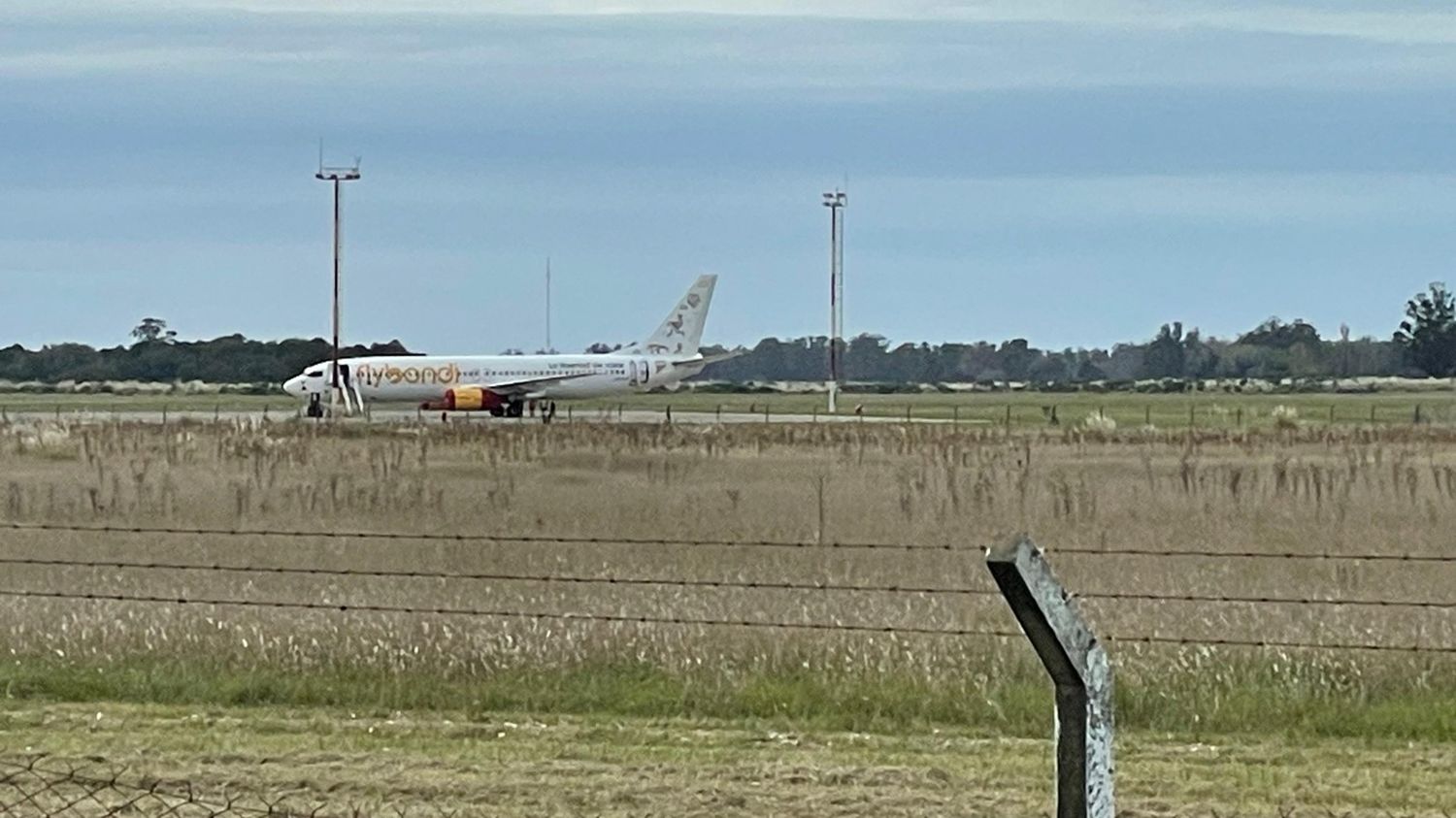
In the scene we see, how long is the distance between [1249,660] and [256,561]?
9096 mm

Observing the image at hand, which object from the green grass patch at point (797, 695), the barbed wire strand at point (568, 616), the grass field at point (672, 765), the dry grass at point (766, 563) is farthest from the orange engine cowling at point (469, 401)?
the grass field at point (672, 765)

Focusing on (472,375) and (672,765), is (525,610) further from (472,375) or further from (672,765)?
(472,375)

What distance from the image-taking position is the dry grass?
490 inches

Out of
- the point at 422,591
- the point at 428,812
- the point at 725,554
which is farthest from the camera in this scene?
the point at 725,554

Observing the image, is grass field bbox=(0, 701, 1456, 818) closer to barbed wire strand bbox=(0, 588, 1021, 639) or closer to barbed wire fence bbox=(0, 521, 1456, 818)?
barbed wire fence bbox=(0, 521, 1456, 818)

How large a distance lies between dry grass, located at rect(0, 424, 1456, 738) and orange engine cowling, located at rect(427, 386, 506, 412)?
29.0 m

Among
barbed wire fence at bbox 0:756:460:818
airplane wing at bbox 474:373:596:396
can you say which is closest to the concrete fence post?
barbed wire fence at bbox 0:756:460:818

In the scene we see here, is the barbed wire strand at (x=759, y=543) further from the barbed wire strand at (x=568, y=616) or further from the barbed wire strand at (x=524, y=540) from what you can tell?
the barbed wire strand at (x=568, y=616)

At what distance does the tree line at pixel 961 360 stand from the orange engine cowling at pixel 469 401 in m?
43.8

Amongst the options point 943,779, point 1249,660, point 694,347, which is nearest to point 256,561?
point 1249,660

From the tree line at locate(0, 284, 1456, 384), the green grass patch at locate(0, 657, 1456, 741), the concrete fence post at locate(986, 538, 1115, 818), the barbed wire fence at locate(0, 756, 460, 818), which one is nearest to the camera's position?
the concrete fence post at locate(986, 538, 1115, 818)

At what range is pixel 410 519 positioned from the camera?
72.6ft

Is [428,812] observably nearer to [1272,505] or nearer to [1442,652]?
[1442,652]

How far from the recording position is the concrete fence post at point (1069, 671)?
4492 millimetres
